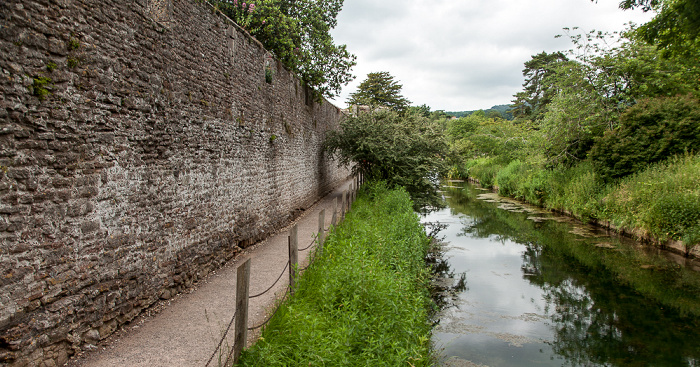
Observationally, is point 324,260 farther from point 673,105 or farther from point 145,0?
point 673,105

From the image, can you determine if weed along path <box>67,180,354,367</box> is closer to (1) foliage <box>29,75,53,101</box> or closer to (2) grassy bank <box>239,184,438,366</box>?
(2) grassy bank <box>239,184,438,366</box>

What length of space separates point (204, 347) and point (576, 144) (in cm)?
1829

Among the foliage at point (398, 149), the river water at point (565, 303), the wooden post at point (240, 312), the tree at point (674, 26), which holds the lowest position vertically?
the river water at point (565, 303)

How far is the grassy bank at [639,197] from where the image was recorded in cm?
1118

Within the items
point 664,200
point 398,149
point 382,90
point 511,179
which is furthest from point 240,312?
point 382,90

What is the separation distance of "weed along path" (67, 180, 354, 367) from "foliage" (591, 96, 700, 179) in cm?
1276

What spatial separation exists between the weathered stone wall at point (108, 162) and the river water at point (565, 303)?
4.37 m

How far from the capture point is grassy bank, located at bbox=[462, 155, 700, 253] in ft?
36.7

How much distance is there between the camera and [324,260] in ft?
20.8

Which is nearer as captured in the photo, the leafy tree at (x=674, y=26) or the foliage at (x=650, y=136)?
the leafy tree at (x=674, y=26)

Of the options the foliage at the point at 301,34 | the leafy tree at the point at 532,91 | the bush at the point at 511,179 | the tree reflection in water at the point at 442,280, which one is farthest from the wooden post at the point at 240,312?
the leafy tree at the point at 532,91

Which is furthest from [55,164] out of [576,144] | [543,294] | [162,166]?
[576,144]

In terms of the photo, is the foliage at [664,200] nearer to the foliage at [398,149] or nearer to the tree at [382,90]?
the foliage at [398,149]

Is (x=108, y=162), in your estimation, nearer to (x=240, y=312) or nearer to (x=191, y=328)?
(x=191, y=328)
